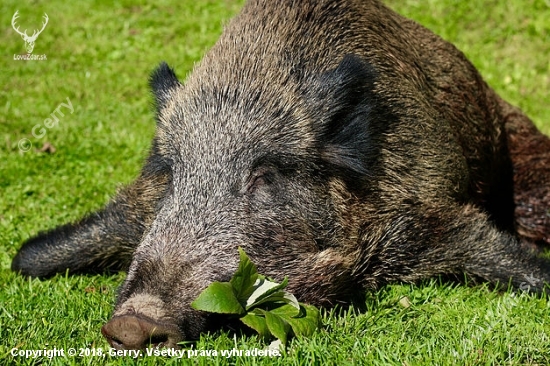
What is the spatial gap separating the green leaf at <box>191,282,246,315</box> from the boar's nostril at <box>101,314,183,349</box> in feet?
0.58

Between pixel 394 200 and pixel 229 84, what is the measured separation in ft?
4.29

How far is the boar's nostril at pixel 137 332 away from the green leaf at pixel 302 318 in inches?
25.0

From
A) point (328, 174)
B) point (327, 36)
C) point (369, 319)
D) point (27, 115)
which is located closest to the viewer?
point (369, 319)

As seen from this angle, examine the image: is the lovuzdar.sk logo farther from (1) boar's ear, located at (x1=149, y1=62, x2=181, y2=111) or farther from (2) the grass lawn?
(1) boar's ear, located at (x1=149, y1=62, x2=181, y2=111)

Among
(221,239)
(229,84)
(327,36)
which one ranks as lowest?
(221,239)

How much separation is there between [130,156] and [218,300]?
439 centimetres

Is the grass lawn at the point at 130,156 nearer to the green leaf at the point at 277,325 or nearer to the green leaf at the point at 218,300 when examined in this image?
the green leaf at the point at 277,325

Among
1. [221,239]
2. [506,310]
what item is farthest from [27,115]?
[506,310]

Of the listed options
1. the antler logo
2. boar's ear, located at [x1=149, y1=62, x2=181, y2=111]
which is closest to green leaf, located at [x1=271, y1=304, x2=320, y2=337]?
boar's ear, located at [x1=149, y1=62, x2=181, y2=111]

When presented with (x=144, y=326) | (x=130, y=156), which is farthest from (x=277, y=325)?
(x=130, y=156)

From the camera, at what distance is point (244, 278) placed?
A: 4117 mm

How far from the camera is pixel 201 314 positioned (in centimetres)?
407

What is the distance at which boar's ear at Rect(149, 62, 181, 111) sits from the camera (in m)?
5.31

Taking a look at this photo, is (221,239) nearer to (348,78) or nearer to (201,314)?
(201,314)
